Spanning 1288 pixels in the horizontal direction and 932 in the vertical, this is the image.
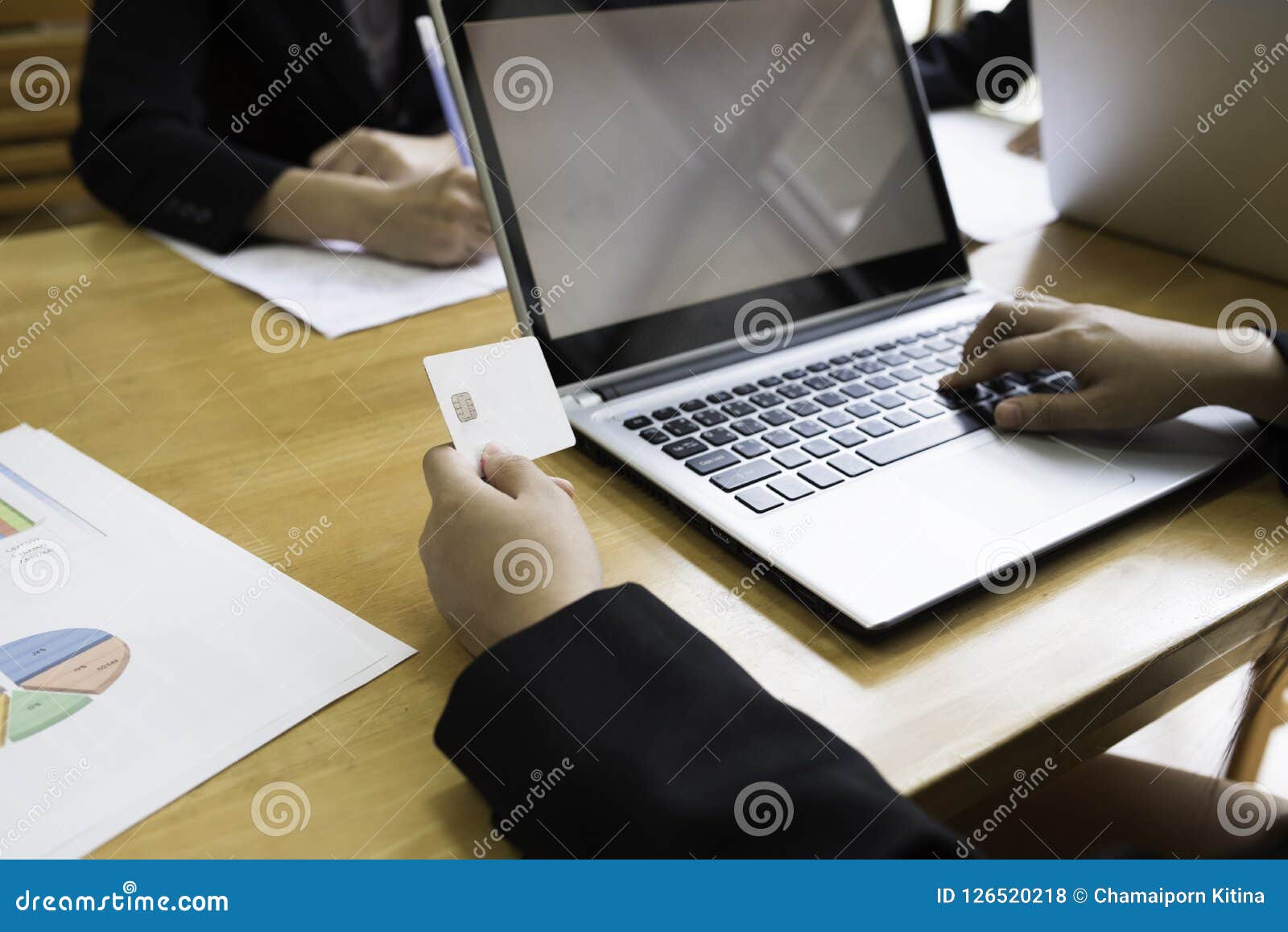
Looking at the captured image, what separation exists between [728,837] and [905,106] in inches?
28.6

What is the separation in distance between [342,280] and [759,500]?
2.06ft

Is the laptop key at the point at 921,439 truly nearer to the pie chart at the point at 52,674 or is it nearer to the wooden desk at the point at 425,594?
the wooden desk at the point at 425,594

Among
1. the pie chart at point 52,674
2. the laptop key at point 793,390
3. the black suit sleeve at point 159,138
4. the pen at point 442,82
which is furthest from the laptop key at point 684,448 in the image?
the black suit sleeve at point 159,138

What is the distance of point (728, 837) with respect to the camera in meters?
0.42

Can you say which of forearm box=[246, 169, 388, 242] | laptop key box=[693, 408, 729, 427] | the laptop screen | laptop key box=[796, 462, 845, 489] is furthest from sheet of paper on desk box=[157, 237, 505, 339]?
laptop key box=[796, 462, 845, 489]

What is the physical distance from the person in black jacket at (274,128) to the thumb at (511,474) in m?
0.53

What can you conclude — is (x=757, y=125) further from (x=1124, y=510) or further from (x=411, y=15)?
(x=411, y=15)

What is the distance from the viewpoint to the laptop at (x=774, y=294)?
0.61 metres

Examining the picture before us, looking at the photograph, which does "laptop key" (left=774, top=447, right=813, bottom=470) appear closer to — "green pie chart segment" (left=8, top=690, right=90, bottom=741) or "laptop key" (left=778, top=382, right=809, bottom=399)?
"laptop key" (left=778, top=382, right=809, bottom=399)

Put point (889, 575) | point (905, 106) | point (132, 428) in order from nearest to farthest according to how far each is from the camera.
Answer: point (889, 575) → point (132, 428) → point (905, 106)

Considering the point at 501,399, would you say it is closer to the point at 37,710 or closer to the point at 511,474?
the point at 511,474

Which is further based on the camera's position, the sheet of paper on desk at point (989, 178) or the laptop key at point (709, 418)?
the sheet of paper on desk at point (989, 178)

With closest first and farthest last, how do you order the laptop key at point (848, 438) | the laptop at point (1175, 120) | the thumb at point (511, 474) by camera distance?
1. the thumb at point (511, 474)
2. the laptop key at point (848, 438)
3. the laptop at point (1175, 120)
